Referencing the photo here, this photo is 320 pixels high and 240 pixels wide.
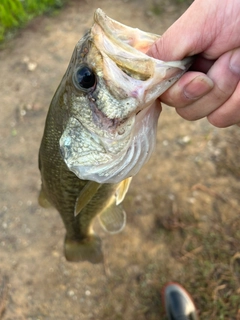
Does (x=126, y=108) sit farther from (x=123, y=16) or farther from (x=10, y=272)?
(x=123, y=16)

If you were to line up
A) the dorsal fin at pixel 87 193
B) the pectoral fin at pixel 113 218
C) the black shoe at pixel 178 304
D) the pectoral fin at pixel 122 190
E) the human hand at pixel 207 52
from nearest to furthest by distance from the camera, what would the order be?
→ the human hand at pixel 207 52 < the dorsal fin at pixel 87 193 < the pectoral fin at pixel 122 190 < the pectoral fin at pixel 113 218 < the black shoe at pixel 178 304

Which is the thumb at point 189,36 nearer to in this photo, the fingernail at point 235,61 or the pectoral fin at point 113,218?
the fingernail at point 235,61

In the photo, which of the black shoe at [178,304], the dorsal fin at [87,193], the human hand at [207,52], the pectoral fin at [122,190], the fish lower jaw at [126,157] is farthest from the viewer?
the black shoe at [178,304]

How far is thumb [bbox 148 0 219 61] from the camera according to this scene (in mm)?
990

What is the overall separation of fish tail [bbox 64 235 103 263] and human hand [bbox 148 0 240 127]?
3.54 ft

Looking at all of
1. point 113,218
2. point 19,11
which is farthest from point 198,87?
point 19,11

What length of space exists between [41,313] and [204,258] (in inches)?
44.5

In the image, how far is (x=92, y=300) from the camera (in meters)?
2.31

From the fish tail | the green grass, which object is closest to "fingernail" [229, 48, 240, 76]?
the fish tail

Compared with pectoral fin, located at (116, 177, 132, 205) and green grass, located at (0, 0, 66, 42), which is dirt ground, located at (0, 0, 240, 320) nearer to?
pectoral fin, located at (116, 177, 132, 205)

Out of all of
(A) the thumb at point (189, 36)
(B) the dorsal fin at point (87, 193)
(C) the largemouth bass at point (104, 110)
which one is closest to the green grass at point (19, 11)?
(C) the largemouth bass at point (104, 110)

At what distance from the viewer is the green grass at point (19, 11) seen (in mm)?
3527

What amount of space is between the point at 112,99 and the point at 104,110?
5 cm

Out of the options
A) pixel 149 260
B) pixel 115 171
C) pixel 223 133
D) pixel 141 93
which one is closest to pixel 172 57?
pixel 141 93
